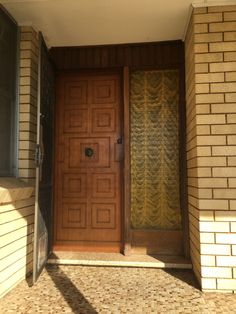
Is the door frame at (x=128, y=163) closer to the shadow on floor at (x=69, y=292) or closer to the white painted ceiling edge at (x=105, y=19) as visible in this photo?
the white painted ceiling edge at (x=105, y=19)

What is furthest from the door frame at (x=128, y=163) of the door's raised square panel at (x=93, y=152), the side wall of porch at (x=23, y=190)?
the side wall of porch at (x=23, y=190)

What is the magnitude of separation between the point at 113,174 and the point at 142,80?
1.15 meters

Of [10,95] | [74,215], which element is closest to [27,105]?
[10,95]

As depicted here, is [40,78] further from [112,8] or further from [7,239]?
[7,239]

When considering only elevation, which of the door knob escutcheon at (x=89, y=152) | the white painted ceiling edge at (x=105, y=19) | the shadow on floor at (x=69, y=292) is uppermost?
the white painted ceiling edge at (x=105, y=19)

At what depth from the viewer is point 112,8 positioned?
2.56 m

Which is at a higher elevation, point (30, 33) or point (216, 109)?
point (30, 33)

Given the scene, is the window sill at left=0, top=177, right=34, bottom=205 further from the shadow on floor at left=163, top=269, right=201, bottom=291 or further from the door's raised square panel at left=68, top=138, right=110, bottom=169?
the shadow on floor at left=163, top=269, right=201, bottom=291

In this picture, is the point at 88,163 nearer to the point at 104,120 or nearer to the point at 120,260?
the point at 104,120

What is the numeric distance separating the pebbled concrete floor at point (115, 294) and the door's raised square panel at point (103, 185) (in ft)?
2.86

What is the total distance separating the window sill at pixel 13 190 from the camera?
7.09ft

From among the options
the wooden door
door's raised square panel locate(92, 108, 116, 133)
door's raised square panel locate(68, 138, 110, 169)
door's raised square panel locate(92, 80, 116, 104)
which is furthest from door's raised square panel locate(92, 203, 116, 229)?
door's raised square panel locate(92, 80, 116, 104)

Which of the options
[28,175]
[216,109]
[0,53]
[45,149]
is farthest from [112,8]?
[28,175]

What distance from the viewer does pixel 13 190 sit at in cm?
228
